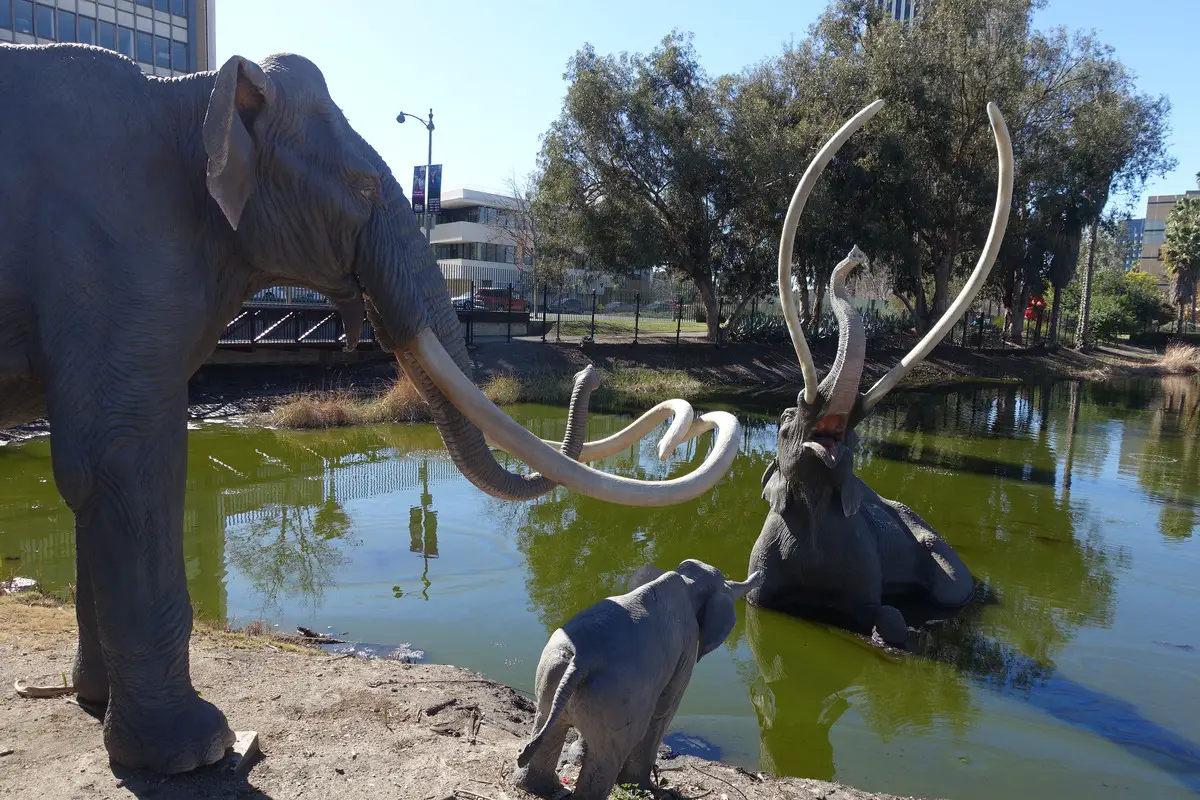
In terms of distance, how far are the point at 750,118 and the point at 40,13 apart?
26.1 metres

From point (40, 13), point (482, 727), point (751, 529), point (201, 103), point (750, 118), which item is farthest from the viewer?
point (40, 13)

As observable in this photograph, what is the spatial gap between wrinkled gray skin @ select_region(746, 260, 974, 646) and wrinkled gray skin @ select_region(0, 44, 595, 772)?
3.55 meters

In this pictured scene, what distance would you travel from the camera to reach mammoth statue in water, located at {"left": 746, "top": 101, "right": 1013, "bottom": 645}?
5.89 meters

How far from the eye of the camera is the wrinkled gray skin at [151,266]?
2588mm

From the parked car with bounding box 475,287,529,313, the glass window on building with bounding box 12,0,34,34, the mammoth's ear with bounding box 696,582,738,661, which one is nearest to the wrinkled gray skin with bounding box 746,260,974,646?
the mammoth's ear with bounding box 696,582,738,661

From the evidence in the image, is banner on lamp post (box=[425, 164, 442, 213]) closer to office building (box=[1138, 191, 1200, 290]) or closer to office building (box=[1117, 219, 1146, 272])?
office building (box=[1117, 219, 1146, 272])

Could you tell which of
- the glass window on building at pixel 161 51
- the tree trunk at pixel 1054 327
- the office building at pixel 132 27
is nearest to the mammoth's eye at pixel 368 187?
the office building at pixel 132 27

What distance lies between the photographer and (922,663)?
19.6 feet

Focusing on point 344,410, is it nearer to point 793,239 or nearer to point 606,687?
point 793,239

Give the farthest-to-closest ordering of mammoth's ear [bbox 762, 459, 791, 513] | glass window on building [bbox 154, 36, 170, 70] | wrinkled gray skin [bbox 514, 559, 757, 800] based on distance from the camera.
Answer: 1. glass window on building [bbox 154, 36, 170, 70]
2. mammoth's ear [bbox 762, 459, 791, 513]
3. wrinkled gray skin [bbox 514, 559, 757, 800]

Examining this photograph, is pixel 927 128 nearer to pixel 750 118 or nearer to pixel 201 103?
pixel 750 118

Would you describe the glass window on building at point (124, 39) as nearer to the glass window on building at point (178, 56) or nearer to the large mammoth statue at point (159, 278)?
the glass window on building at point (178, 56)

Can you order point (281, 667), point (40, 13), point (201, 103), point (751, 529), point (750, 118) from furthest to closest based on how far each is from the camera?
point (40, 13) → point (750, 118) → point (751, 529) → point (281, 667) → point (201, 103)

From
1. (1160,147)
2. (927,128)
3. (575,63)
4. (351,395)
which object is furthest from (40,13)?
(1160,147)
